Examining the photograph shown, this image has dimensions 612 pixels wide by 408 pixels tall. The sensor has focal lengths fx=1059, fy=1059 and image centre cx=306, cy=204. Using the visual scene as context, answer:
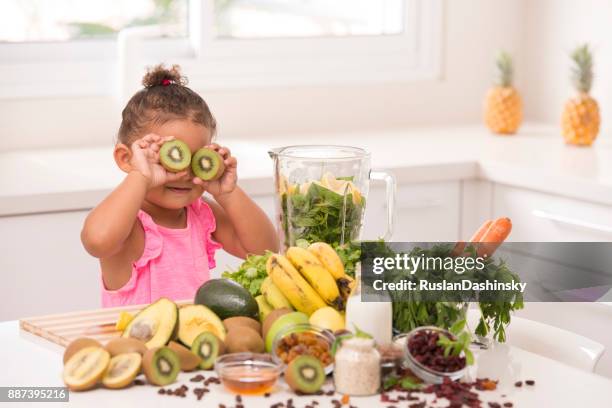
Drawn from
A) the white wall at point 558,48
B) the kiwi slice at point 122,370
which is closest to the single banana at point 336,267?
the kiwi slice at point 122,370

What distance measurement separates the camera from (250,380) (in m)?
1.32

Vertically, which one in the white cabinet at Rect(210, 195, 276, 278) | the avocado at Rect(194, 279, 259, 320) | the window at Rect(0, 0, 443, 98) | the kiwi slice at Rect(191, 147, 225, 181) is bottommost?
the white cabinet at Rect(210, 195, 276, 278)

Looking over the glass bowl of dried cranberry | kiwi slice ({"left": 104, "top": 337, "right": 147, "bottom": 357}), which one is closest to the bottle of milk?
the glass bowl of dried cranberry

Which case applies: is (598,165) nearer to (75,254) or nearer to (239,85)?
(239,85)

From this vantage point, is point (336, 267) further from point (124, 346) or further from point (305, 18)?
point (305, 18)

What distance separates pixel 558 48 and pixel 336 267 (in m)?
2.36

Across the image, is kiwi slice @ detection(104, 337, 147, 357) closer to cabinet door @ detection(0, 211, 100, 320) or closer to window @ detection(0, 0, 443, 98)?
cabinet door @ detection(0, 211, 100, 320)

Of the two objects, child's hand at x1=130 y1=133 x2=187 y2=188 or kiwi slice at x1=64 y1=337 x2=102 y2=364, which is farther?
child's hand at x1=130 y1=133 x2=187 y2=188

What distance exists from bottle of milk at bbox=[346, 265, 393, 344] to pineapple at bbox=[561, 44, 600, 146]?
1.91 m

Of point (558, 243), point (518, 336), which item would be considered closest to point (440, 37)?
point (558, 243)

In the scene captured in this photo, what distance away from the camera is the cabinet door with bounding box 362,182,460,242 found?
284cm

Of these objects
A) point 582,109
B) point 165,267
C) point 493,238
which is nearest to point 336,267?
point 493,238

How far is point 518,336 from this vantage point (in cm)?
177

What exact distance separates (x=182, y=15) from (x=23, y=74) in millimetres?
555
